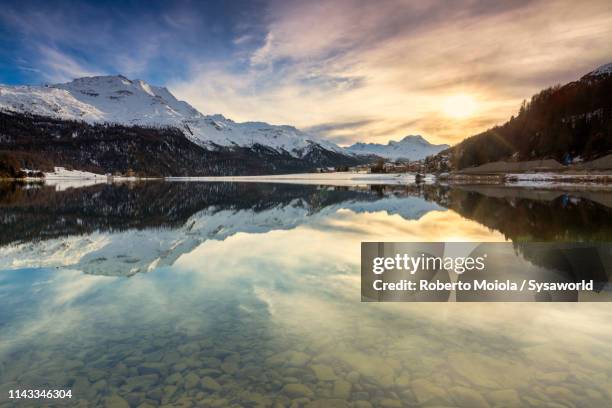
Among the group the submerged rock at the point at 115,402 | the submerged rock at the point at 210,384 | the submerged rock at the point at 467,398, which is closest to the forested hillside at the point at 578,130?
the submerged rock at the point at 467,398

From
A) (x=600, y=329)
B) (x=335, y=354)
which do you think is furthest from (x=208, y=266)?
(x=600, y=329)

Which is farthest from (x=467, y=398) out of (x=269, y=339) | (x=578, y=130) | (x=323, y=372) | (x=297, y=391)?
(x=578, y=130)

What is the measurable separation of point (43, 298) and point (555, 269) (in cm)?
2066

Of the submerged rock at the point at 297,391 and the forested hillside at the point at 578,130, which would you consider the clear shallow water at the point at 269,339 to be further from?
the forested hillside at the point at 578,130

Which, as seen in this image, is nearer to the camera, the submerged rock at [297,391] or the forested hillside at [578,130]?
the submerged rock at [297,391]

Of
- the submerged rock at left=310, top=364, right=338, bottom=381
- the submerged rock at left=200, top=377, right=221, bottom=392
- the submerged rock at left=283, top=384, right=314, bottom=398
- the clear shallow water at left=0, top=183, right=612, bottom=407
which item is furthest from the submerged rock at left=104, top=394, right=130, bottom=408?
the submerged rock at left=310, top=364, right=338, bottom=381

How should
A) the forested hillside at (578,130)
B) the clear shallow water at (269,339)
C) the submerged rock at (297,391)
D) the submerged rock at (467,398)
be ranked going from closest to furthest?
the submerged rock at (467,398) → the submerged rock at (297,391) → the clear shallow water at (269,339) → the forested hillside at (578,130)

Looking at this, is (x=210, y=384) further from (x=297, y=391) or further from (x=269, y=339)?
(x=269, y=339)

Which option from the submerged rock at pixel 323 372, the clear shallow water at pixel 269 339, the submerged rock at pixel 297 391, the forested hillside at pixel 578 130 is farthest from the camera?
the forested hillside at pixel 578 130

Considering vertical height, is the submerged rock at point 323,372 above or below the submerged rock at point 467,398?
above

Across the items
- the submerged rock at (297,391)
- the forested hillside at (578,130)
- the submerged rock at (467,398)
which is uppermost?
the forested hillside at (578,130)

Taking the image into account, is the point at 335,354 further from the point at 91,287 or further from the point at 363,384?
the point at 91,287

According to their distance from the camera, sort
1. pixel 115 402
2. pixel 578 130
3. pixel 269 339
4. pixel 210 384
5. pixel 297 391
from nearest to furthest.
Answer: pixel 115 402 < pixel 297 391 < pixel 210 384 < pixel 269 339 < pixel 578 130

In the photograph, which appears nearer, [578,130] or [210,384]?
[210,384]
